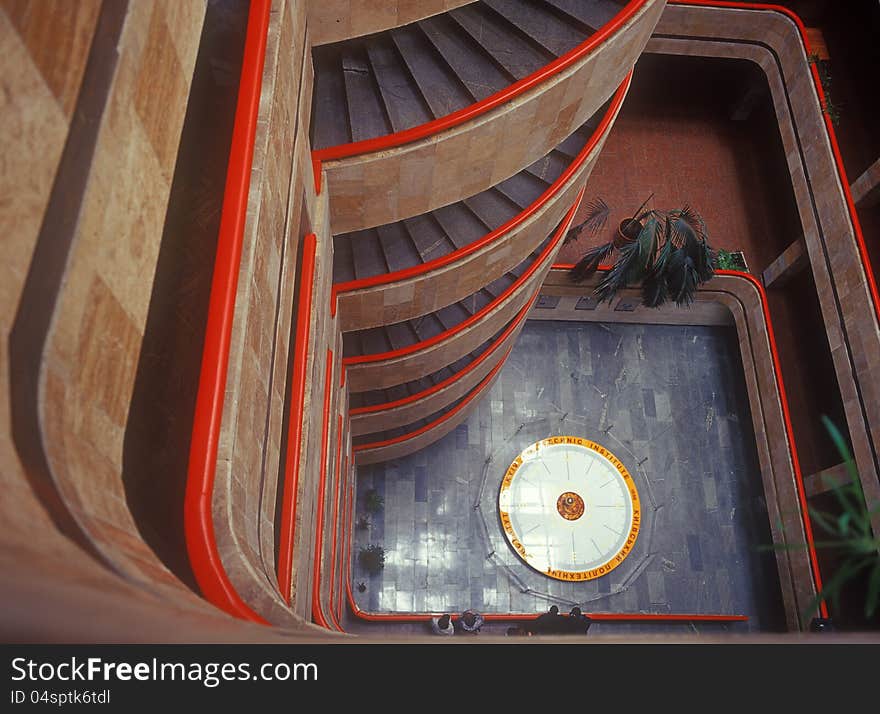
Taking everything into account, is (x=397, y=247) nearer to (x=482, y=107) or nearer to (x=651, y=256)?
(x=482, y=107)

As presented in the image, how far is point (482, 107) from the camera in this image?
5703 millimetres

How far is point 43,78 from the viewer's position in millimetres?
2041

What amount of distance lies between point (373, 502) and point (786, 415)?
28.9 feet

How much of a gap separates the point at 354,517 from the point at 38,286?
38.1 ft

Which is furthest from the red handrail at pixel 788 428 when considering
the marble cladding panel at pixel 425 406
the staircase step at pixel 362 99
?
the staircase step at pixel 362 99

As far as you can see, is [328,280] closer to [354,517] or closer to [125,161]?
[125,161]

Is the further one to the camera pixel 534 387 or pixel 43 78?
pixel 534 387

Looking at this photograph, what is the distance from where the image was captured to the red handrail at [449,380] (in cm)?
1103

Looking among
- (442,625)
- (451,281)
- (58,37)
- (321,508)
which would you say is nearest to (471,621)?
(442,625)

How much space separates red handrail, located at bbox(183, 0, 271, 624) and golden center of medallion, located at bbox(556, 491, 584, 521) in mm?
10603

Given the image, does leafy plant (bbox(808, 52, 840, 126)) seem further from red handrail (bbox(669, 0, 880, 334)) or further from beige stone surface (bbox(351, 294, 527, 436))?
beige stone surface (bbox(351, 294, 527, 436))

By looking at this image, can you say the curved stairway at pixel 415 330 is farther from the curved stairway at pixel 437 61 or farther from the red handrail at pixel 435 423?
the curved stairway at pixel 437 61

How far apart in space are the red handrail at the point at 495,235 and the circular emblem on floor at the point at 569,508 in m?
6.96
